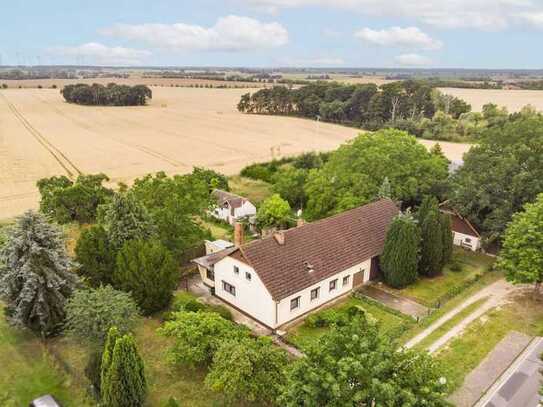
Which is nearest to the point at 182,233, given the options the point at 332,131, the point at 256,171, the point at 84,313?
the point at 84,313

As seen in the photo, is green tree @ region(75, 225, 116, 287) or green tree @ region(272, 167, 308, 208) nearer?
green tree @ region(75, 225, 116, 287)

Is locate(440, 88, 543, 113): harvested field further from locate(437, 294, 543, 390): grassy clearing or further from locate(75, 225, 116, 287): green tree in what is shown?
locate(75, 225, 116, 287): green tree

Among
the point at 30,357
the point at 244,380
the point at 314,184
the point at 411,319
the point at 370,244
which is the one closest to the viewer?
the point at 244,380

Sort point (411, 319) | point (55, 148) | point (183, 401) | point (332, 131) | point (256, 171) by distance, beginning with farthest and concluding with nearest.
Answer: point (332, 131)
point (55, 148)
point (256, 171)
point (411, 319)
point (183, 401)

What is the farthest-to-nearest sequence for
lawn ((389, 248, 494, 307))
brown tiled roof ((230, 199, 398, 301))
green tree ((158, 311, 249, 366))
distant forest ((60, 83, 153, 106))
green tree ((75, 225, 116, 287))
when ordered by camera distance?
distant forest ((60, 83, 153, 106)) < lawn ((389, 248, 494, 307)) < green tree ((75, 225, 116, 287)) < brown tiled roof ((230, 199, 398, 301)) < green tree ((158, 311, 249, 366))

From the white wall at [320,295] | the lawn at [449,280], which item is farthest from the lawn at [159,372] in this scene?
the lawn at [449,280]

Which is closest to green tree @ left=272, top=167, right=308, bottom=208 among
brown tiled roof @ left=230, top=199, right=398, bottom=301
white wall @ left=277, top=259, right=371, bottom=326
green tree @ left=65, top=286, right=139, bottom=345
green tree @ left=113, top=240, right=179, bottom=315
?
brown tiled roof @ left=230, top=199, right=398, bottom=301

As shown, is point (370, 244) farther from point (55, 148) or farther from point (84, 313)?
point (55, 148)

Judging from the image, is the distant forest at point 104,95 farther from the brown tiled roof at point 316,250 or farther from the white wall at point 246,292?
the white wall at point 246,292
